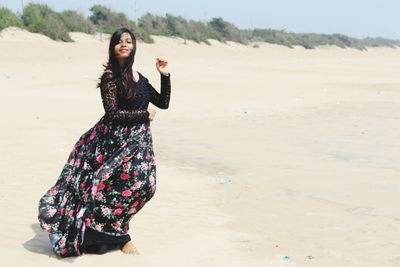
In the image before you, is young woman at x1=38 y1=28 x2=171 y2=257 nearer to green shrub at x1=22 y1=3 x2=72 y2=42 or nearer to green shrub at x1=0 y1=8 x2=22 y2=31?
green shrub at x1=0 y1=8 x2=22 y2=31

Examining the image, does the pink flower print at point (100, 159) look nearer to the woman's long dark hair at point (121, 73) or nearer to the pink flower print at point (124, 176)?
the pink flower print at point (124, 176)

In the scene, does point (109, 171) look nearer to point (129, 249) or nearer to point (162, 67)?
point (129, 249)

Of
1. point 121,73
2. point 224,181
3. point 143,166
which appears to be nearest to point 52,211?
point 143,166

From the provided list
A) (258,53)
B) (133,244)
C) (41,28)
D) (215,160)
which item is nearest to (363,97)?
(215,160)

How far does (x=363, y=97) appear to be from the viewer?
19312 mm

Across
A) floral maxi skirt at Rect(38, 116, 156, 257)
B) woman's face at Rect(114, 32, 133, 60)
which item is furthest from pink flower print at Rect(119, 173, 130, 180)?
woman's face at Rect(114, 32, 133, 60)

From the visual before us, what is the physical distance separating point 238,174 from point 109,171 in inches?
153

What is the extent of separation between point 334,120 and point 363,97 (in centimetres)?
574

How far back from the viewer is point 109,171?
4.73 metres

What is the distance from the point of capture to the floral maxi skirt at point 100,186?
4.77 meters

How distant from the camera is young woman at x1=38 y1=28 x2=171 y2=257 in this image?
477 cm

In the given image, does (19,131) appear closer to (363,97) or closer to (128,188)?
(128,188)

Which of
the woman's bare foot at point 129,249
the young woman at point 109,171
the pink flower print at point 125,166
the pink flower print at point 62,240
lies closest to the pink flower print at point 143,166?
the young woman at point 109,171

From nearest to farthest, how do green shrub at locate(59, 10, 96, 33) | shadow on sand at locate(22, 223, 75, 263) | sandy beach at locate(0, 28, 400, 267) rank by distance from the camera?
shadow on sand at locate(22, 223, 75, 263), sandy beach at locate(0, 28, 400, 267), green shrub at locate(59, 10, 96, 33)
